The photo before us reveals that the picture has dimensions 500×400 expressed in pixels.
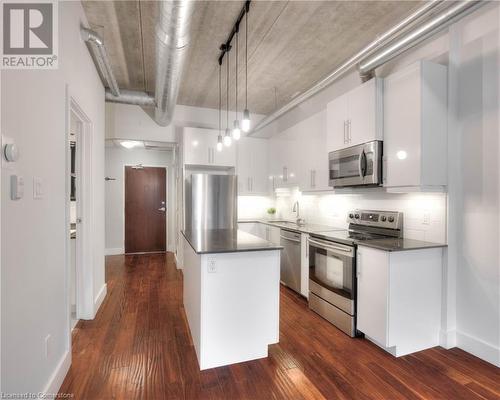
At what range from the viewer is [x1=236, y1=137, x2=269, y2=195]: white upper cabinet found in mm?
5109

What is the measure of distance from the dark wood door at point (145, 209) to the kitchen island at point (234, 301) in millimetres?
4669

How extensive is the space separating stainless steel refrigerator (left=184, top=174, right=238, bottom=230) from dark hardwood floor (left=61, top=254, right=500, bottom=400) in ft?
6.15

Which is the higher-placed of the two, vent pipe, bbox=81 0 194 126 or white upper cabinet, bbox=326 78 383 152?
vent pipe, bbox=81 0 194 126

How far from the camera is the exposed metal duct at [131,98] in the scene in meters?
3.98

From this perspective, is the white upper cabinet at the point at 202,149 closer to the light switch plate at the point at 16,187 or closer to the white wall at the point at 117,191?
the white wall at the point at 117,191

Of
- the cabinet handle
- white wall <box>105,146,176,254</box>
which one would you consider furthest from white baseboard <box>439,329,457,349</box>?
white wall <box>105,146,176,254</box>

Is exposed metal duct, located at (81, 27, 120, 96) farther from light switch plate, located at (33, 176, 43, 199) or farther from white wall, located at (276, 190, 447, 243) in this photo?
white wall, located at (276, 190, 447, 243)

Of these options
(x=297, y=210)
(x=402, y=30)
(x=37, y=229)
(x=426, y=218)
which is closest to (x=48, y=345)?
(x=37, y=229)

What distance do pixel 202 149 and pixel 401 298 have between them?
143 inches

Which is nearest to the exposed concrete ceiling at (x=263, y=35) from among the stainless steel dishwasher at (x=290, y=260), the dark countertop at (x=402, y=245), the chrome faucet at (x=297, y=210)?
the chrome faucet at (x=297, y=210)

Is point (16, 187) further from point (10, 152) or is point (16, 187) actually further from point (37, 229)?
point (37, 229)

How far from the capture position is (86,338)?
2.56 meters

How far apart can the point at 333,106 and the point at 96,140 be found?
2818 millimetres

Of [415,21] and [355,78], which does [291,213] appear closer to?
[355,78]
